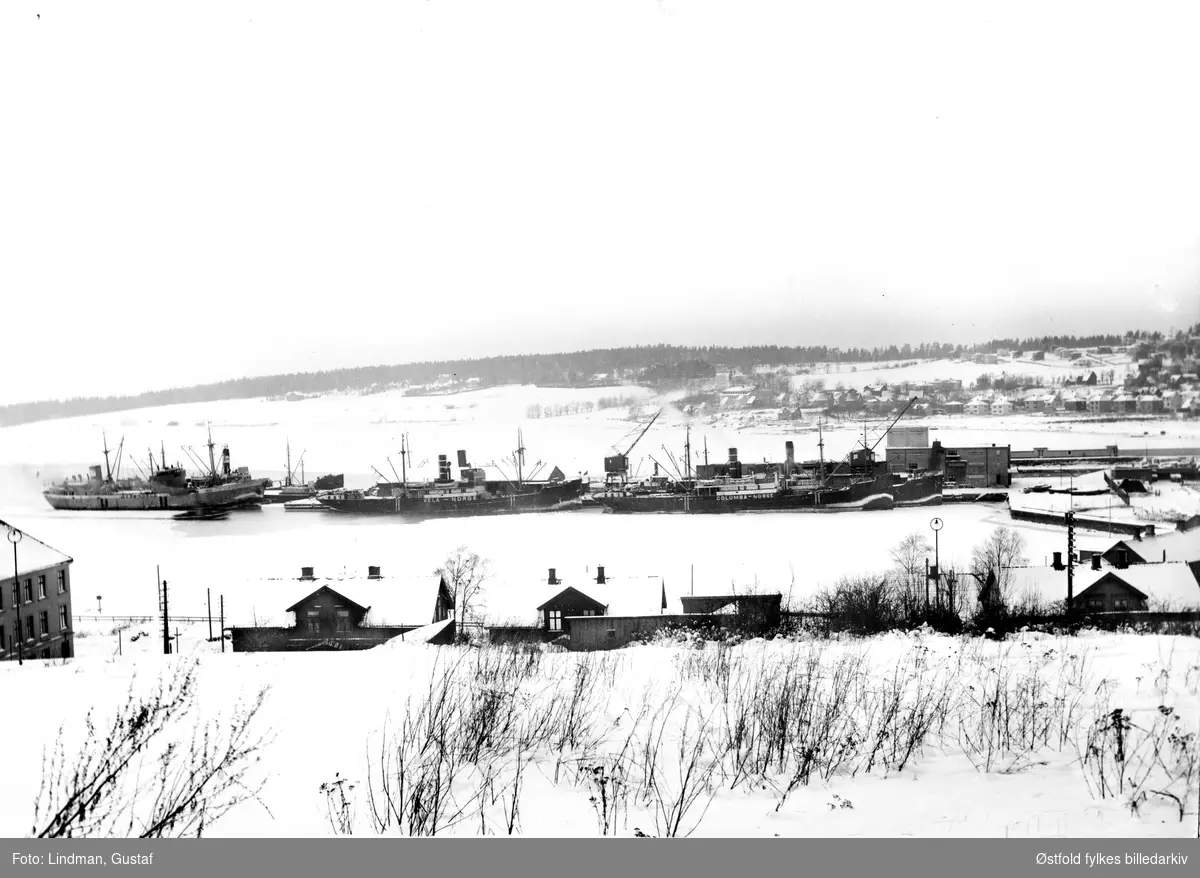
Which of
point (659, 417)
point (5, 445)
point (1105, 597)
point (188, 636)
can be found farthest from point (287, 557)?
point (1105, 597)

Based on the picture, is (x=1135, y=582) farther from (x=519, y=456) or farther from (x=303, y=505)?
(x=303, y=505)

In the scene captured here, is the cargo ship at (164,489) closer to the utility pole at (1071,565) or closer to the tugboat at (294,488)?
the tugboat at (294,488)

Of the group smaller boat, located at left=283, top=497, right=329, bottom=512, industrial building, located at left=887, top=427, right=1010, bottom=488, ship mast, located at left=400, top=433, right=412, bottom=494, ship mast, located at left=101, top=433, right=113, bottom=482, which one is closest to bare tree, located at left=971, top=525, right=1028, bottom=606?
industrial building, located at left=887, top=427, right=1010, bottom=488

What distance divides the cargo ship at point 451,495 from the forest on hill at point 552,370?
976 millimetres

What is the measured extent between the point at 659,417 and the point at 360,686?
403 cm

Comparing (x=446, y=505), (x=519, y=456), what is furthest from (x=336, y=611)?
(x=519, y=456)

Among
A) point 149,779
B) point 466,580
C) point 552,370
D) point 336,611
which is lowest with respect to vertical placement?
point 336,611

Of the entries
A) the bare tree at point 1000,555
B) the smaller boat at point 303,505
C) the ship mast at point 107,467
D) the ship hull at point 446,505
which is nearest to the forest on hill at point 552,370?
the ship mast at point 107,467

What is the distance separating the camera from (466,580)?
670cm

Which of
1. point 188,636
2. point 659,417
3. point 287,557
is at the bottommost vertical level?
point 188,636

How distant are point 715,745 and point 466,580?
4.44 metres

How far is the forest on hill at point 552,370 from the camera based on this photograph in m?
6.20

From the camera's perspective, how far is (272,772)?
2402mm

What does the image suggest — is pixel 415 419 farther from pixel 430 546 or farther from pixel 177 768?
pixel 177 768
